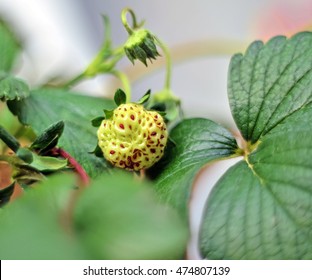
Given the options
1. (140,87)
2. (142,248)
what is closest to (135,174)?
(142,248)

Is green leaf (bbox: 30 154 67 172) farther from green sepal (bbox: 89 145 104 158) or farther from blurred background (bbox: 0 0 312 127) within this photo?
blurred background (bbox: 0 0 312 127)

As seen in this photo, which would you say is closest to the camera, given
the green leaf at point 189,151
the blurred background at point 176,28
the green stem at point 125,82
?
the green leaf at point 189,151

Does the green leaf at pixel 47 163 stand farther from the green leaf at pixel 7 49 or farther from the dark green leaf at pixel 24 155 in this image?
the green leaf at pixel 7 49

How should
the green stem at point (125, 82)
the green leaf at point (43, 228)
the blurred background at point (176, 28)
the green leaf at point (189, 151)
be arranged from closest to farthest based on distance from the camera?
the green leaf at point (43, 228)
the green leaf at point (189, 151)
the green stem at point (125, 82)
the blurred background at point (176, 28)

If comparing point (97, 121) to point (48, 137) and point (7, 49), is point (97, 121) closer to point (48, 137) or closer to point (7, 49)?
point (48, 137)

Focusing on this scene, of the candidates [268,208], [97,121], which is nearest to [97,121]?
[97,121]

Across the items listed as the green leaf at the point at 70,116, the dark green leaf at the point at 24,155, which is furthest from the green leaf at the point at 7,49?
the dark green leaf at the point at 24,155
